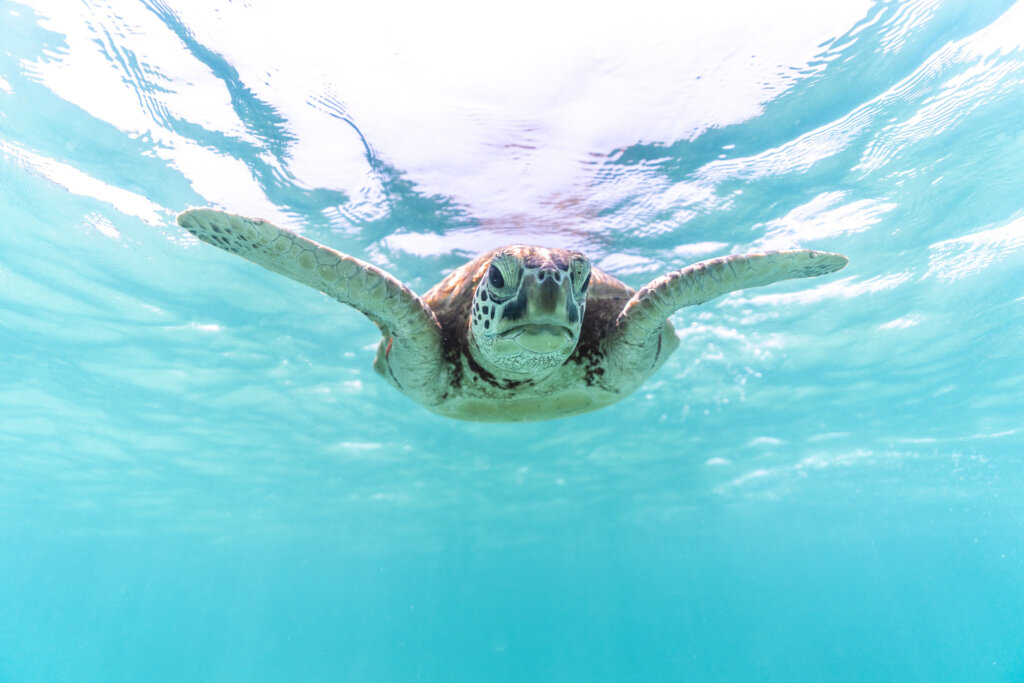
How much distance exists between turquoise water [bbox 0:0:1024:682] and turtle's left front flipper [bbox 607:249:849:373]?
352 centimetres

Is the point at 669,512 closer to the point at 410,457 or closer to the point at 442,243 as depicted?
the point at 410,457

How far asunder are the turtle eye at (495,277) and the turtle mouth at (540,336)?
0.90ft

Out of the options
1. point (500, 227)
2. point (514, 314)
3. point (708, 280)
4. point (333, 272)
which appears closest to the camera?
point (514, 314)

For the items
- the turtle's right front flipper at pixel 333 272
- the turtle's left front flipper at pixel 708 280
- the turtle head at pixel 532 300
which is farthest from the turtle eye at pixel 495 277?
the turtle's left front flipper at pixel 708 280

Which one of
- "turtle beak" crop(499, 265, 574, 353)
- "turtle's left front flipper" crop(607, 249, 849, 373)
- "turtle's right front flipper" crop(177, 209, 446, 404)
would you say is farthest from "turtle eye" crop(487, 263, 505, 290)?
"turtle's left front flipper" crop(607, 249, 849, 373)

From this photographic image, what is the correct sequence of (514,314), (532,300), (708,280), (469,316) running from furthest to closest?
(469,316)
(708,280)
(514,314)
(532,300)

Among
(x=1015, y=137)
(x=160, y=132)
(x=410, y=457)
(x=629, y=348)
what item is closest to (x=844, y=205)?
(x=1015, y=137)

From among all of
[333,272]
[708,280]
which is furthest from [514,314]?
[708,280]

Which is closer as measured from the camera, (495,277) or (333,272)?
(495,277)

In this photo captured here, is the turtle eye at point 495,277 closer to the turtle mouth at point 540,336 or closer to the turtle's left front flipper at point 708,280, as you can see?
the turtle mouth at point 540,336

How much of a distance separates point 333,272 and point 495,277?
3.54 feet

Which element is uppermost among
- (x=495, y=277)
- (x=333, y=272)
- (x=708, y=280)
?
Answer: (x=708, y=280)

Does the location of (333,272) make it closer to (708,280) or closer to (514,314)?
(514,314)

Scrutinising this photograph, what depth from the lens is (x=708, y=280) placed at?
12.3 feet
